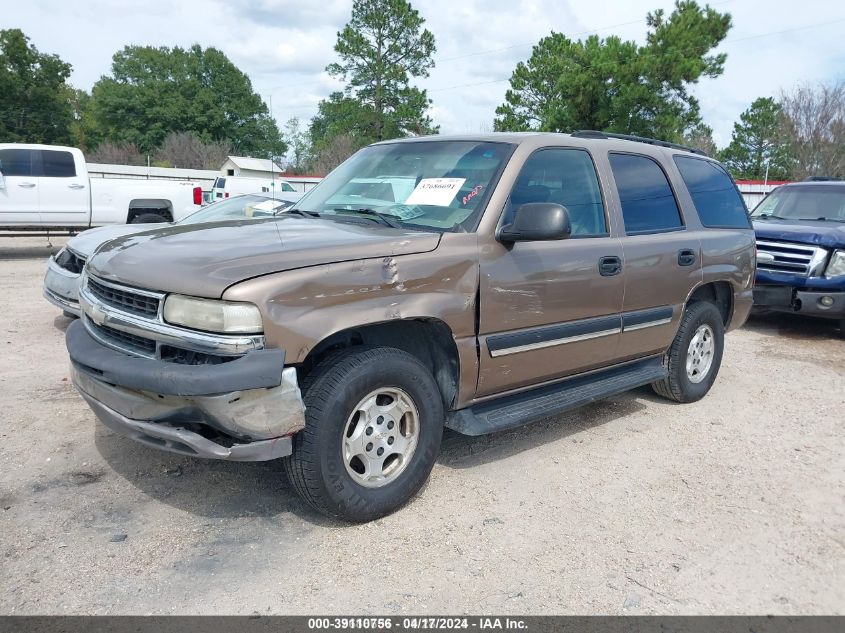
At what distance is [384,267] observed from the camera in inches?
125

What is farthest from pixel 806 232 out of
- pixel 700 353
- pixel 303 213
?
pixel 303 213

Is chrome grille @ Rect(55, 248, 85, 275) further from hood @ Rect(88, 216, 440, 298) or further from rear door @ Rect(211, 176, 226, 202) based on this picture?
rear door @ Rect(211, 176, 226, 202)

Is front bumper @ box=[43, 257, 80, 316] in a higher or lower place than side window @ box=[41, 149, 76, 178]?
lower

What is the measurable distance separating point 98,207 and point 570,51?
88.3ft

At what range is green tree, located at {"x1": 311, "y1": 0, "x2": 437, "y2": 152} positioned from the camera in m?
51.8

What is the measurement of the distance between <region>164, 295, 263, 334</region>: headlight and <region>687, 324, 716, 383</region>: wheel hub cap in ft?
12.1

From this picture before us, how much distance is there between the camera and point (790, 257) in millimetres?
7965

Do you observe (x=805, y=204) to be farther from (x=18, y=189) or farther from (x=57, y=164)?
(x=18, y=189)

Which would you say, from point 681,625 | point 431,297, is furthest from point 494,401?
point 681,625

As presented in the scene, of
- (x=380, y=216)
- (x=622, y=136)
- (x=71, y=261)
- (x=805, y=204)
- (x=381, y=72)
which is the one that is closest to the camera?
(x=380, y=216)

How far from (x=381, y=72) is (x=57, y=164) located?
141ft

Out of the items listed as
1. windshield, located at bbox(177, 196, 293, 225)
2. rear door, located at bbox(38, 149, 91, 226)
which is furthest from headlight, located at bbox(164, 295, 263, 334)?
rear door, located at bbox(38, 149, 91, 226)

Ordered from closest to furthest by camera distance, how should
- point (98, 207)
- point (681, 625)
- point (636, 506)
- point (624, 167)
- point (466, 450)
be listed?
point (681, 625)
point (636, 506)
point (466, 450)
point (624, 167)
point (98, 207)

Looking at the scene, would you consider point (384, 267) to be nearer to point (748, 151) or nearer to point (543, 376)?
point (543, 376)
